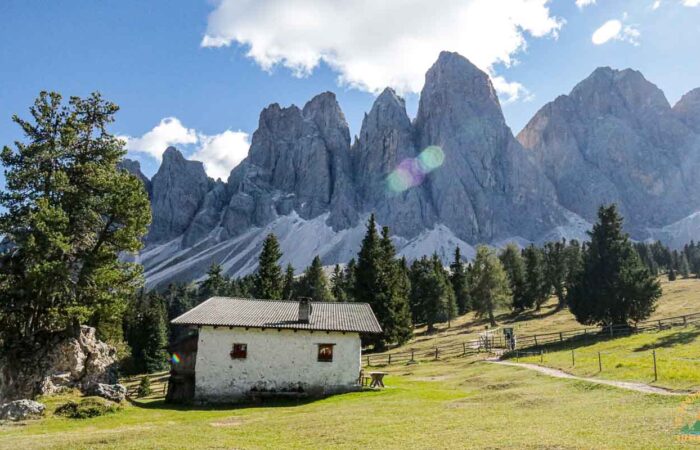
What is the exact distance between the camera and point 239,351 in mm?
33312

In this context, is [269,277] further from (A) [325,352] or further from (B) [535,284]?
(B) [535,284]

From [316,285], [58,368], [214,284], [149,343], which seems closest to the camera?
[58,368]

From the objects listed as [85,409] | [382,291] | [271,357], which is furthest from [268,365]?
[382,291]

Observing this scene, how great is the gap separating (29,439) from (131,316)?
6834cm

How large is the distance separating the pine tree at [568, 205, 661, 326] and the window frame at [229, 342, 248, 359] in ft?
134

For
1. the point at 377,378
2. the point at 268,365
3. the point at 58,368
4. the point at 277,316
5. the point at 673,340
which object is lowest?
the point at 377,378

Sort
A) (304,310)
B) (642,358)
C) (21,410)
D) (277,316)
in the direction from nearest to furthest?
1. (21,410)
2. (642,358)
3. (304,310)
4. (277,316)

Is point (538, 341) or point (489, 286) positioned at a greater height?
point (489, 286)

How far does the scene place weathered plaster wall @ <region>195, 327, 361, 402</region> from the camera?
32781 mm

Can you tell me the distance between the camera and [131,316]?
266 feet

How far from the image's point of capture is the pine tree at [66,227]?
100 ft

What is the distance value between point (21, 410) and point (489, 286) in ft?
223

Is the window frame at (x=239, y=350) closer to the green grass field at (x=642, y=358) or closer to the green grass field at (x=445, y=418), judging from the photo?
the green grass field at (x=445, y=418)

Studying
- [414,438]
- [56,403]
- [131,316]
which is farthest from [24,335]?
[131,316]
